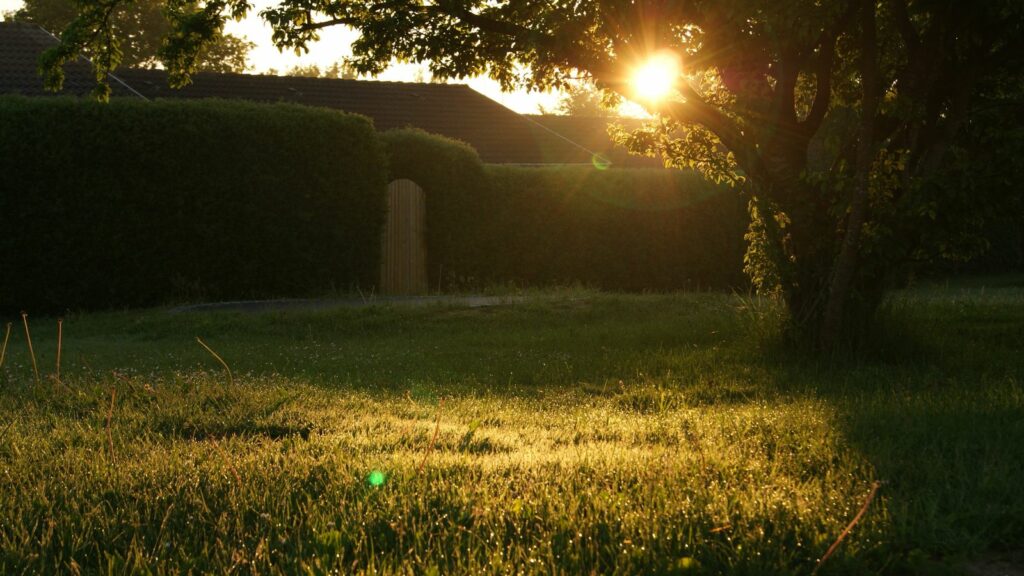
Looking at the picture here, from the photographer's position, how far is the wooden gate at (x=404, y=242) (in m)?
21.0

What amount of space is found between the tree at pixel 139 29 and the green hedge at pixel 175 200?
57.4ft

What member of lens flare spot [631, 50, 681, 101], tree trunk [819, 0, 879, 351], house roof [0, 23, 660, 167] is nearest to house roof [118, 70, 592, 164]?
house roof [0, 23, 660, 167]

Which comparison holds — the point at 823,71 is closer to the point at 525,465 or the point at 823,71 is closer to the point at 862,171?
the point at 862,171

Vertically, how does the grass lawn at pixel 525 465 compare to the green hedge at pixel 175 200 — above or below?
below

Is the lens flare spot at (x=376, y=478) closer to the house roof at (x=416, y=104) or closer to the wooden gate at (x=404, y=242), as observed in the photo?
the wooden gate at (x=404, y=242)

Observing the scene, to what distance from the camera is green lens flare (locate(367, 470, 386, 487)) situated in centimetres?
464

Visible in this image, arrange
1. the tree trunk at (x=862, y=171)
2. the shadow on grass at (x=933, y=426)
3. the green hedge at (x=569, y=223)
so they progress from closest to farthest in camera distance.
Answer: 1. the shadow on grass at (x=933, y=426)
2. the tree trunk at (x=862, y=171)
3. the green hedge at (x=569, y=223)

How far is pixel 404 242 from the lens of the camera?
2131 centimetres

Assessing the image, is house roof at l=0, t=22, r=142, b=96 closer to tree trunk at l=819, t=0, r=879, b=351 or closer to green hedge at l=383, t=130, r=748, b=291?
green hedge at l=383, t=130, r=748, b=291

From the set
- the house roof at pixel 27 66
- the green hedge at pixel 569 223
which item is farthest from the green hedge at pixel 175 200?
the house roof at pixel 27 66

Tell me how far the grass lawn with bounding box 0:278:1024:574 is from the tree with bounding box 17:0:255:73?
28.6 m

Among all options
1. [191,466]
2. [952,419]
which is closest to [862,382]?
[952,419]

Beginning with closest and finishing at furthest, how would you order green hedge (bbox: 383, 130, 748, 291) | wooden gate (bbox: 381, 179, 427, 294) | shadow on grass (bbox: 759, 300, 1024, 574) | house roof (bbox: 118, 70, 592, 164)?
shadow on grass (bbox: 759, 300, 1024, 574) < wooden gate (bbox: 381, 179, 427, 294) < green hedge (bbox: 383, 130, 748, 291) < house roof (bbox: 118, 70, 592, 164)

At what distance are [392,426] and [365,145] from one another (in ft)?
45.4
